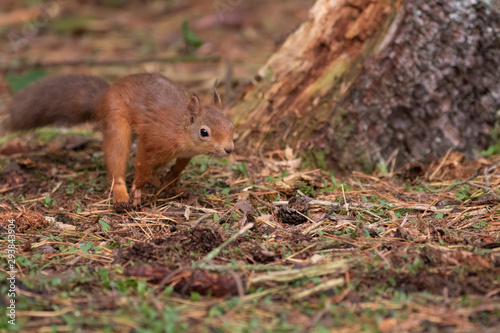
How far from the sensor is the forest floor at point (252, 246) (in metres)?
2.18

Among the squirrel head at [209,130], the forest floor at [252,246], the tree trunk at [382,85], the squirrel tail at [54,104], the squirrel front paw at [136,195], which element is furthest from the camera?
the tree trunk at [382,85]

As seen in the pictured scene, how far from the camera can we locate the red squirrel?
11.6ft

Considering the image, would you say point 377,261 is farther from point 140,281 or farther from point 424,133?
point 424,133

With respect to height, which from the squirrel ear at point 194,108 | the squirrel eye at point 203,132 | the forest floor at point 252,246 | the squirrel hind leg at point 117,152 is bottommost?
the forest floor at point 252,246

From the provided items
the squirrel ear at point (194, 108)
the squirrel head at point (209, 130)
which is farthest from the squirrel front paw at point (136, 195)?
the squirrel ear at point (194, 108)

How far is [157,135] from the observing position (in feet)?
11.9

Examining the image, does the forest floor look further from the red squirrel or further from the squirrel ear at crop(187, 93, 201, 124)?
the squirrel ear at crop(187, 93, 201, 124)

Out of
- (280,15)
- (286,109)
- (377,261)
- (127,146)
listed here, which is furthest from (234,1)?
(377,261)

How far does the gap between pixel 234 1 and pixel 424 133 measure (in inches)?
238

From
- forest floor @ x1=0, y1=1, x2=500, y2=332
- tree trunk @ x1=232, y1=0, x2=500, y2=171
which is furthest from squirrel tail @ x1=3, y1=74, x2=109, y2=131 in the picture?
tree trunk @ x1=232, y1=0, x2=500, y2=171

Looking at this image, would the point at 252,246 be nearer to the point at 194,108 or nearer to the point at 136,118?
the point at 194,108

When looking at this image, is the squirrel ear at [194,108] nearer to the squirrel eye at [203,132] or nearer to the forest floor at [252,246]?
the squirrel eye at [203,132]

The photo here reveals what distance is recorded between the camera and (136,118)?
12.4 feet

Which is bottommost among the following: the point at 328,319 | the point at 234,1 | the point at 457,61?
the point at 328,319
